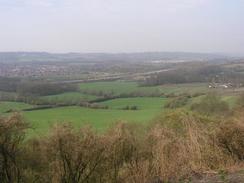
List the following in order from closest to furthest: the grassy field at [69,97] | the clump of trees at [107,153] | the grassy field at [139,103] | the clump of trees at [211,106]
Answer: the clump of trees at [107,153] → the clump of trees at [211,106] → the grassy field at [139,103] → the grassy field at [69,97]

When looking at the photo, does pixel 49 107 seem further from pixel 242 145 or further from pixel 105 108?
pixel 242 145

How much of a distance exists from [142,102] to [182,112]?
2488 cm

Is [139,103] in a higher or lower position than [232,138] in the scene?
lower

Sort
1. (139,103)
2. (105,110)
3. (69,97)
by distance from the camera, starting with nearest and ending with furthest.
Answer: (105,110)
(139,103)
(69,97)

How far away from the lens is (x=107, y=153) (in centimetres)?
1616

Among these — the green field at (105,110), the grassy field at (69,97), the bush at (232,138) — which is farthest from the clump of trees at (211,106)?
the bush at (232,138)

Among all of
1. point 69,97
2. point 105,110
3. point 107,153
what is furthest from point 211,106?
point 107,153

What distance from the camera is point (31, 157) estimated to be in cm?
1656

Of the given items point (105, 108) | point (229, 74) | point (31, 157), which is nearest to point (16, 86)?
point (105, 108)


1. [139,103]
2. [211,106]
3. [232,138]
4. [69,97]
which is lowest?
[139,103]

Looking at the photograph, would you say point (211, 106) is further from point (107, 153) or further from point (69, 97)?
point (107, 153)

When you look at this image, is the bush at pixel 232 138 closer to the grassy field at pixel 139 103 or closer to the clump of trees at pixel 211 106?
the clump of trees at pixel 211 106

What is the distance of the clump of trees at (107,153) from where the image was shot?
15234mm

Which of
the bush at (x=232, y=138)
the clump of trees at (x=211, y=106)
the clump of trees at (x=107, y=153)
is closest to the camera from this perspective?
the clump of trees at (x=107, y=153)
